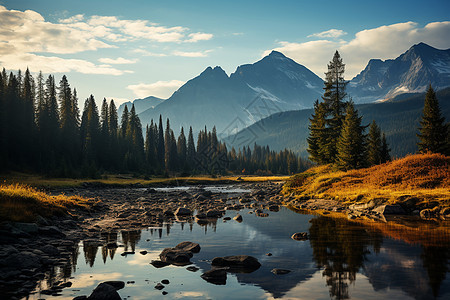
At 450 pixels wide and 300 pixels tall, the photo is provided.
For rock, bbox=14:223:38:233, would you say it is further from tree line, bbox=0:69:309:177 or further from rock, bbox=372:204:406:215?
tree line, bbox=0:69:309:177

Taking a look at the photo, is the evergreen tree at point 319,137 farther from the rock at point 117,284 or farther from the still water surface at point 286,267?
the rock at point 117,284

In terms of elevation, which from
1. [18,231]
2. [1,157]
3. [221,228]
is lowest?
[221,228]

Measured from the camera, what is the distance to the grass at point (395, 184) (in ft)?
77.3

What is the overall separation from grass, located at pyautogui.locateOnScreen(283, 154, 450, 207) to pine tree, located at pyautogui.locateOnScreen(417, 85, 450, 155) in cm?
1228

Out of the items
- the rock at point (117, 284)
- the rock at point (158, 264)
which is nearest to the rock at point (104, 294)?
the rock at point (117, 284)

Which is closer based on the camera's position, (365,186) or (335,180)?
(365,186)

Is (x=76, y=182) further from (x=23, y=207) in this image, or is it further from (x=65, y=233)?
(x=65, y=233)

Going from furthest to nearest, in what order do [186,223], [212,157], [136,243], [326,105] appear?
[212,157], [326,105], [186,223], [136,243]

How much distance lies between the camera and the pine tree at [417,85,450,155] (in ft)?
136

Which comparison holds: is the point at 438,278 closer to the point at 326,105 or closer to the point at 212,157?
the point at 326,105

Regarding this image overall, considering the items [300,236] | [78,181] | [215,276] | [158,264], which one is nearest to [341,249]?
[300,236]

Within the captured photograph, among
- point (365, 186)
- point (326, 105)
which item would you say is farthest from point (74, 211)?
point (326, 105)

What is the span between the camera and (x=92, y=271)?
11.1 m

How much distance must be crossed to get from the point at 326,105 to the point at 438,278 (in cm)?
4285
